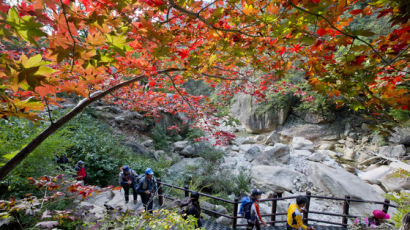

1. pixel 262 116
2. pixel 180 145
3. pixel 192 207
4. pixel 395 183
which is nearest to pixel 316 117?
pixel 262 116

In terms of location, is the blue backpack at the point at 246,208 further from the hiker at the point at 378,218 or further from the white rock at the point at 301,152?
the white rock at the point at 301,152

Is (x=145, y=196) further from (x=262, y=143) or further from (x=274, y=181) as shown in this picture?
(x=262, y=143)

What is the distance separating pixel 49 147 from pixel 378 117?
13.7 feet

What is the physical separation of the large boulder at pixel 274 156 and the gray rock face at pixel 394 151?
501 centimetres

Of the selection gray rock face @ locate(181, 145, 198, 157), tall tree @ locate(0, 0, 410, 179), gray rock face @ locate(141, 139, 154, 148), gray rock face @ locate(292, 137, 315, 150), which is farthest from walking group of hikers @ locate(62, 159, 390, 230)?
gray rock face @ locate(292, 137, 315, 150)

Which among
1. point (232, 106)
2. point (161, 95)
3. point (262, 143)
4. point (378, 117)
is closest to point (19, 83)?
Answer: point (378, 117)

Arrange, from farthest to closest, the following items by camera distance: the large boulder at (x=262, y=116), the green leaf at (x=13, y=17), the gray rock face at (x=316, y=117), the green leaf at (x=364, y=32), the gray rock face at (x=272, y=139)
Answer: the large boulder at (x=262, y=116)
the gray rock face at (x=316, y=117)
the gray rock face at (x=272, y=139)
the green leaf at (x=364, y=32)
the green leaf at (x=13, y=17)

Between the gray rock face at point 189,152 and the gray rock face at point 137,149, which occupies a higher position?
the gray rock face at point 137,149

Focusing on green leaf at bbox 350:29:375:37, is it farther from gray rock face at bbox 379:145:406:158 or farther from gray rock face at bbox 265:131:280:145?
gray rock face at bbox 379:145:406:158

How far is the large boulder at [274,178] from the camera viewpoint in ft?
22.3

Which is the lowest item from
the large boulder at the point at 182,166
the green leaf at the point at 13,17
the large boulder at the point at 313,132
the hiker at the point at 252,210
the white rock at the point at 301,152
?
the large boulder at the point at 182,166

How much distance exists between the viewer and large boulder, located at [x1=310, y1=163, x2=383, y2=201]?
6.16 metres

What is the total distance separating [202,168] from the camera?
23.0 feet

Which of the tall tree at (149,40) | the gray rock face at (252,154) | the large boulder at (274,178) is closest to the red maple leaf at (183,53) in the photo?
the tall tree at (149,40)
